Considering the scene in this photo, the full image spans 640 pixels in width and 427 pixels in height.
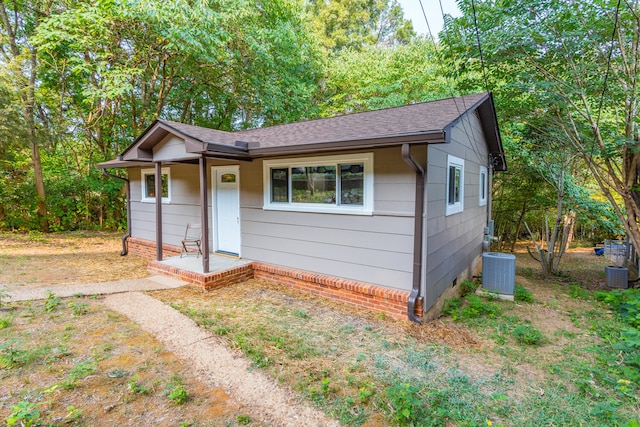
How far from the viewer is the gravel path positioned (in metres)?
2.41

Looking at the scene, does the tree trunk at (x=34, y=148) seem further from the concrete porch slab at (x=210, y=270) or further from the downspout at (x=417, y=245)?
the downspout at (x=417, y=245)

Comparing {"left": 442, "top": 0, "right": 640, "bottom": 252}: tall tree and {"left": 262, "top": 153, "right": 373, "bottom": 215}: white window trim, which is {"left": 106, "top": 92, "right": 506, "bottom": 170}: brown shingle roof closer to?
{"left": 262, "top": 153, "right": 373, "bottom": 215}: white window trim

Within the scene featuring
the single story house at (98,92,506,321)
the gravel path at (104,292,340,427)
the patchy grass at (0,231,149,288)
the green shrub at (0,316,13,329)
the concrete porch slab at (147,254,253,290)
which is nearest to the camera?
the gravel path at (104,292,340,427)

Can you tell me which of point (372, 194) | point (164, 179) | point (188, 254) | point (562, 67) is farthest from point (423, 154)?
point (164, 179)

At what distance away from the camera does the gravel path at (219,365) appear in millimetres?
2414

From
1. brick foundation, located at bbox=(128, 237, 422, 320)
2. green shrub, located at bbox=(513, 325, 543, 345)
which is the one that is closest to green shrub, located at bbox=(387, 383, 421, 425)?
brick foundation, located at bbox=(128, 237, 422, 320)

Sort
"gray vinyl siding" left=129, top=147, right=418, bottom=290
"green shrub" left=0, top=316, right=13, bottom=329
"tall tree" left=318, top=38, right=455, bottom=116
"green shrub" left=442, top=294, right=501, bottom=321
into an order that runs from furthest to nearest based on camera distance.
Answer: "tall tree" left=318, top=38, right=455, bottom=116 < "green shrub" left=442, top=294, right=501, bottom=321 < "gray vinyl siding" left=129, top=147, right=418, bottom=290 < "green shrub" left=0, top=316, right=13, bottom=329

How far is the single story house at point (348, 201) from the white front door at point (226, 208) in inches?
1.1

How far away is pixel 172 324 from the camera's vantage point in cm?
393

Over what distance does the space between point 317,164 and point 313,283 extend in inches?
80.8

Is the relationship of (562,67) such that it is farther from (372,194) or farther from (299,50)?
(299,50)

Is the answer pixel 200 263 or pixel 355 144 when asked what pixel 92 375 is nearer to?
pixel 200 263

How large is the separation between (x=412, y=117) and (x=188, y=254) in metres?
5.65

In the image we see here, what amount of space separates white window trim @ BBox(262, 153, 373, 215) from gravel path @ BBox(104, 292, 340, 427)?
250 centimetres
